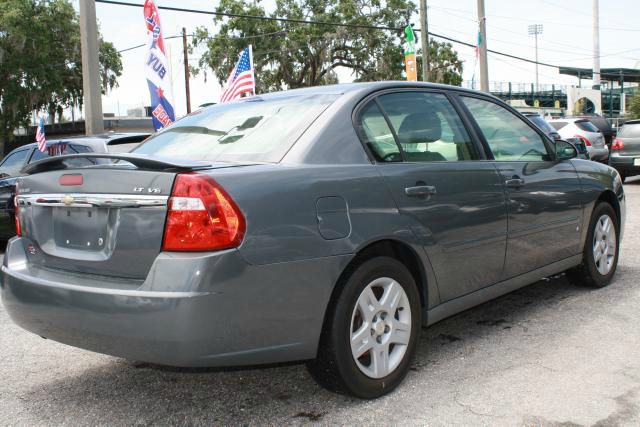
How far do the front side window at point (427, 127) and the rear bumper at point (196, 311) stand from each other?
1041 mm

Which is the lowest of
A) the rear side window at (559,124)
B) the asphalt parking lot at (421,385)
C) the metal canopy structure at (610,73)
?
the asphalt parking lot at (421,385)

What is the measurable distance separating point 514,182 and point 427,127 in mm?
744

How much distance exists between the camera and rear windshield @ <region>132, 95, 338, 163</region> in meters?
3.22

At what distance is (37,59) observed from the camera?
105ft

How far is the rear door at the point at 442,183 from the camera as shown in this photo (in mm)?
3416

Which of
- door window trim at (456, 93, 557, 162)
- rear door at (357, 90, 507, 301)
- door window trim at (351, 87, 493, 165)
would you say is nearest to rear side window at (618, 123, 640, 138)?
door window trim at (456, 93, 557, 162)

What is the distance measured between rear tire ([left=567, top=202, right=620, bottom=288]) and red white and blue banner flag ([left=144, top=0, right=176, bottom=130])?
8652 millimetres

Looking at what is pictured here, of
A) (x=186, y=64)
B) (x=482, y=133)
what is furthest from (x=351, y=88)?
(x=186, y=64)

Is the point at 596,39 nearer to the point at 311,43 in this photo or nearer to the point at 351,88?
the point at 311,43

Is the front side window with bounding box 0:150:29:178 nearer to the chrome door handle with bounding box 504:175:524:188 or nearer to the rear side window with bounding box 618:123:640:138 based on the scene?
the chrome door handle with bounding box 504:175:524:188

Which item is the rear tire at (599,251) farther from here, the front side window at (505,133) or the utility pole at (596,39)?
the utility pole at (596,39)

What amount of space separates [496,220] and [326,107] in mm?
1297

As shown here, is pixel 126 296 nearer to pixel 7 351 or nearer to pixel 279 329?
pixel 279 329

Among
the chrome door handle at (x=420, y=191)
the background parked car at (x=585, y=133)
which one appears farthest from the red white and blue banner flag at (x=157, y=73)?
the background parked car at (x=585, y=133)
